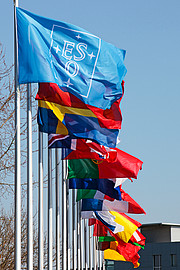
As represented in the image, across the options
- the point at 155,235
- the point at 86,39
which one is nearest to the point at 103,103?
the point at 86,39

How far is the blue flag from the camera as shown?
Answer: 1253cm

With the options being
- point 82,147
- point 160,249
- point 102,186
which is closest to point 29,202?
point 82,147


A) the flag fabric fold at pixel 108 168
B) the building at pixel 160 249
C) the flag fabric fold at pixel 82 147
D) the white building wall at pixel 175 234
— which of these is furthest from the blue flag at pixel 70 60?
the white building wall at pixel 175 234

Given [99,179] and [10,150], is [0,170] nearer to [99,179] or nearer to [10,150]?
[10,150]

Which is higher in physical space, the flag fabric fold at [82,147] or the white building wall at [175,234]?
the flag fabric fold at [82,147]

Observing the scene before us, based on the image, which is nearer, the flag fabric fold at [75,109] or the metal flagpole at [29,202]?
the metal flagpole at [29,202]

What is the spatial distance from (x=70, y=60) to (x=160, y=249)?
3013 inches

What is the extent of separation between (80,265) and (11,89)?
30.1ft

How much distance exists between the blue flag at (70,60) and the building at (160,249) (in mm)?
73495

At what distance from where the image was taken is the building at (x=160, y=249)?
279 feet

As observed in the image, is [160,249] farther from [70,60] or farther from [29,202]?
[70,60]

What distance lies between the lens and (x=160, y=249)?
285 feet

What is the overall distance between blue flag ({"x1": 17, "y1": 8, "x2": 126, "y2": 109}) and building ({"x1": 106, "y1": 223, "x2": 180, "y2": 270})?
241 ft

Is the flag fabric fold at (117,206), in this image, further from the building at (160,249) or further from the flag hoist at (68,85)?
the building at (160,249)
